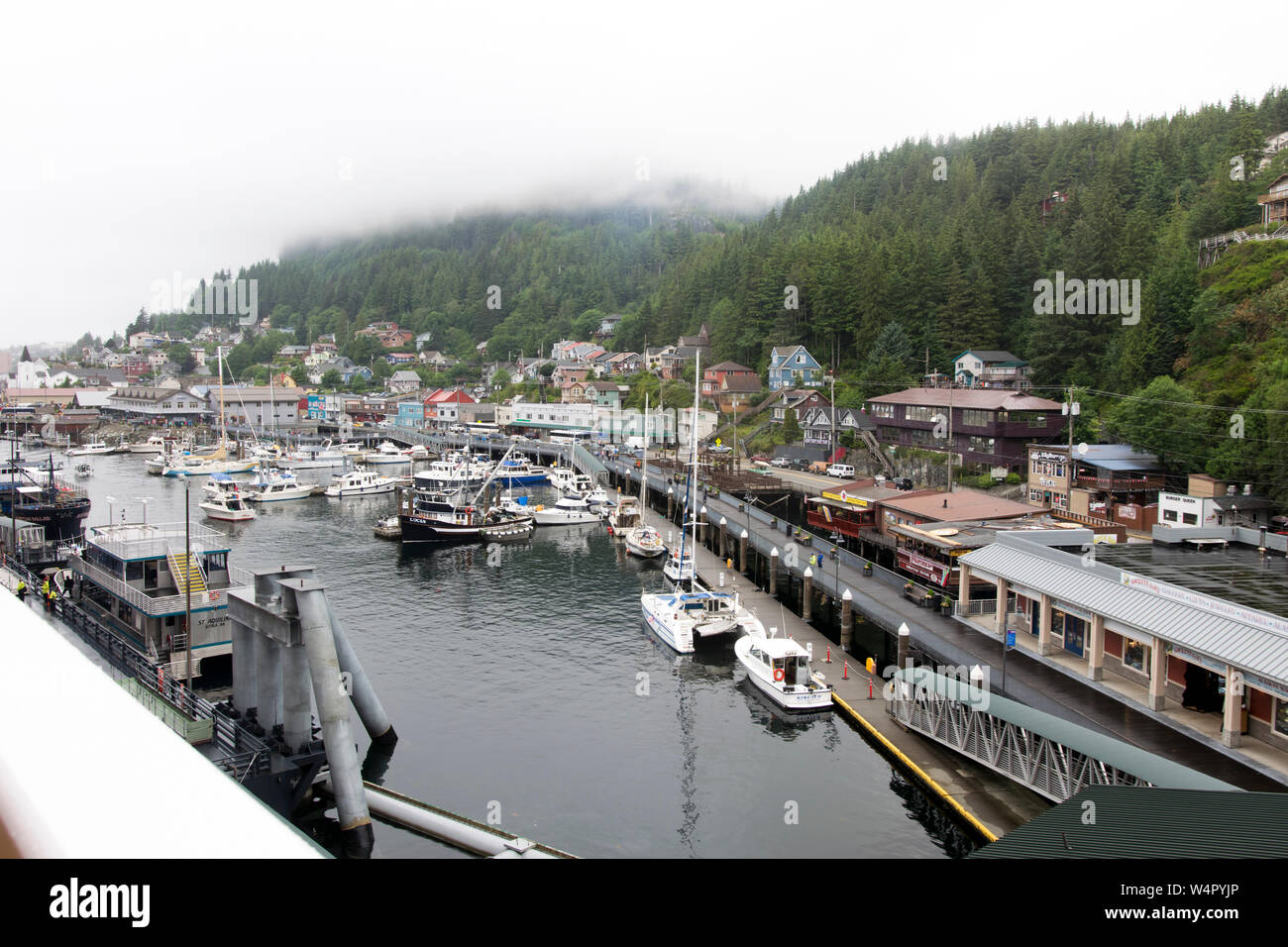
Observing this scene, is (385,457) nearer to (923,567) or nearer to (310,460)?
(310,460)

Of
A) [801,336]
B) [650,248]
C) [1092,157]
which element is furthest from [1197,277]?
[650,248]

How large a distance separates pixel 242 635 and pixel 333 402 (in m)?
95.5

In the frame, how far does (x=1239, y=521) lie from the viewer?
29.4 metres

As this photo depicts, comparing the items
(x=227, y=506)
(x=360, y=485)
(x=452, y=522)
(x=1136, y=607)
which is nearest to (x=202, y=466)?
(x=360, y=485)

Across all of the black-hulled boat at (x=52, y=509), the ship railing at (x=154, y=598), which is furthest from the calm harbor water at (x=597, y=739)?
the black-hulled boat at (x=52, y=509)

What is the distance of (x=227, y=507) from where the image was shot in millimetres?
48719

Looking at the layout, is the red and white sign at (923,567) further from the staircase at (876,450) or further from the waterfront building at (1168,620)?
the staircase at (876,450)

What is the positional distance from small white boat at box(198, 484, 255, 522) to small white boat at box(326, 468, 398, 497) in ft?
22.5

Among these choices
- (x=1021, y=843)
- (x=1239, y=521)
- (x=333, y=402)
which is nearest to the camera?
(x=1021, y=843)

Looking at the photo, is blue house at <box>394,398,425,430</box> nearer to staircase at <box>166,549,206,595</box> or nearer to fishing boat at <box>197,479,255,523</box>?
fishing boat at <box>197,479,255,523</box>

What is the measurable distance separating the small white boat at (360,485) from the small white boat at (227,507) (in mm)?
6859

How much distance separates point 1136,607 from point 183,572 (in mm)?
20387

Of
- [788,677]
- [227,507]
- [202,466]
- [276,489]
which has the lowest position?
[788,677]
